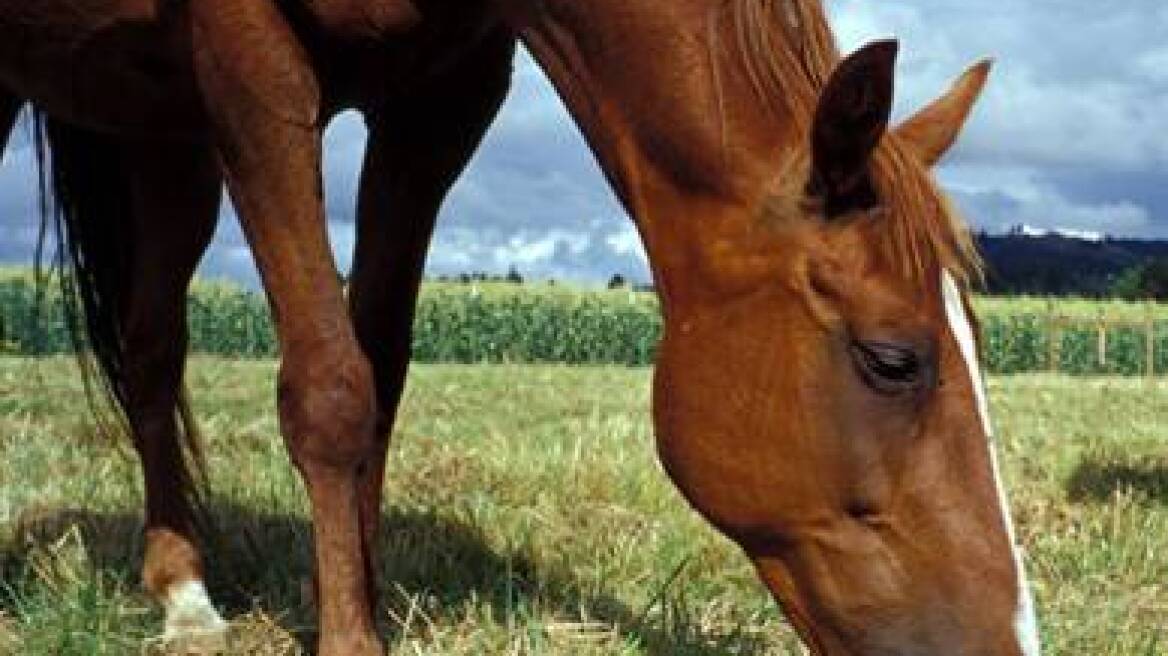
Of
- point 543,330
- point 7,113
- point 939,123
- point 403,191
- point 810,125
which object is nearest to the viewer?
point 810,125

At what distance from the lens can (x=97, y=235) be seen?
415 centimetres

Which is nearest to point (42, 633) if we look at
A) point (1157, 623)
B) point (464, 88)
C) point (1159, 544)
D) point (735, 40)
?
point (464, 88)

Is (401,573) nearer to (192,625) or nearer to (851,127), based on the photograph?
(192,625)

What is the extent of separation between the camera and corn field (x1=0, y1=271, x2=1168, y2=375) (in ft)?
96.9

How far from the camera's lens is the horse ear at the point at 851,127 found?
81.5 inches

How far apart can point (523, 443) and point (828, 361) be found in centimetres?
402

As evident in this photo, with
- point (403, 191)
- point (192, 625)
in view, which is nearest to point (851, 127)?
point (403, 191)

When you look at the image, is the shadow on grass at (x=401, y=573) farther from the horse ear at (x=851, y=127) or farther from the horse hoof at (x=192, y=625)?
the horse ear at (x=851, y=127)

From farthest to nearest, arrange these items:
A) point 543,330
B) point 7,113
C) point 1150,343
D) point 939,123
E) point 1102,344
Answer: point 1102,344
point 1150,343
point 543,330
point 7,113
point 939,123

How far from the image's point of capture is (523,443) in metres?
6.18

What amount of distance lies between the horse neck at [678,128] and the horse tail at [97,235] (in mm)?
1857

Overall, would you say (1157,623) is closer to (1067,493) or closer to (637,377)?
(1067,493)

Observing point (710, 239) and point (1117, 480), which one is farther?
point (1117, 480)

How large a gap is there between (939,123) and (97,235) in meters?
2.48
